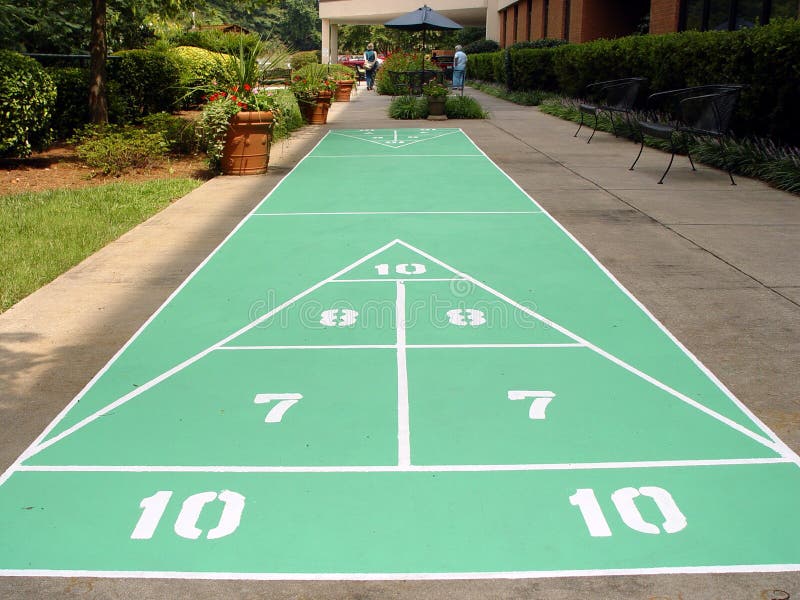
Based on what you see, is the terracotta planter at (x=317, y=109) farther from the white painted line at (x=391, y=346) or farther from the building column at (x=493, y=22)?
the building column at (x=493, y=22)

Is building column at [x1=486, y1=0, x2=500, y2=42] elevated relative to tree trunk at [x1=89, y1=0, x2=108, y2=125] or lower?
elevated

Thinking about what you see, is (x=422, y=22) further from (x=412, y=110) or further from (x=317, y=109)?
(x=317, y=109)

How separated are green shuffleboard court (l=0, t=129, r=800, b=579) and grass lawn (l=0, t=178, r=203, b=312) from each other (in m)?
1.46

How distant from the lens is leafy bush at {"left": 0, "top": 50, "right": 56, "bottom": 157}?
12334 mm

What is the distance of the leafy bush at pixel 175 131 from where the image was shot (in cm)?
1480

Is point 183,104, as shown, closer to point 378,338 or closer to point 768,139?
point 768,139

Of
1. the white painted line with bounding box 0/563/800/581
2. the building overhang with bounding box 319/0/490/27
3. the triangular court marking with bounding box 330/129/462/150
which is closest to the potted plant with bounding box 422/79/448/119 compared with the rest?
the triangular court marking with bounding box 330/129/462/150

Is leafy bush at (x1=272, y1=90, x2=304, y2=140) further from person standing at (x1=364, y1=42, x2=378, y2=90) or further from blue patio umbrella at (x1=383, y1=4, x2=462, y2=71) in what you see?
person standing at (x1=364, y1=42, x2=378, y2=90)

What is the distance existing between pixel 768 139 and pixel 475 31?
155 ft

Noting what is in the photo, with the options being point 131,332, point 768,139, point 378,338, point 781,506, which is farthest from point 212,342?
point 768,139

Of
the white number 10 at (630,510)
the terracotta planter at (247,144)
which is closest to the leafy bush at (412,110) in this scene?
the terracotta planter at (247,144)

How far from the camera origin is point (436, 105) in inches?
886

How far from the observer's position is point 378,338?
5.62m

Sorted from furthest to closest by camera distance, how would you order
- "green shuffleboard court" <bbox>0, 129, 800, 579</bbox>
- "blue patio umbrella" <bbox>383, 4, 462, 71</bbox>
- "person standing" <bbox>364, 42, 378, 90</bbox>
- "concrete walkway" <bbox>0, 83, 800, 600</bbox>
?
"person standing" <bbox>364, 42, 378, 90</bbox>, "blue patio umbrella" <bbox>383, 4, 462, 71</bbox>, "green shuffleboard court" <bbox>0, 129, 800, 579</bbox>, "concrete walkway" <bbox>0, 83, 800, 600</bbox>
